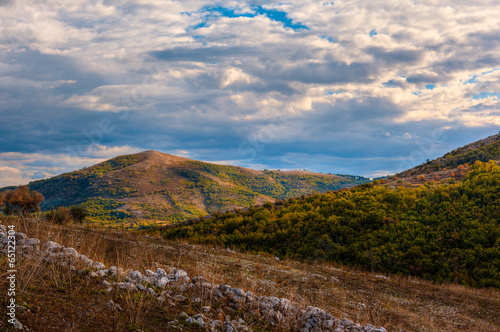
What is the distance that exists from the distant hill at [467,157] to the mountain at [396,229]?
7549mm

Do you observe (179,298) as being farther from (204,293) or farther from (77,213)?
(77,213)

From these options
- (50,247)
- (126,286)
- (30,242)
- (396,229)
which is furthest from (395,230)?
(30,242)

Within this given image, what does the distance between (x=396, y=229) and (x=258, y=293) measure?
78.9 ft

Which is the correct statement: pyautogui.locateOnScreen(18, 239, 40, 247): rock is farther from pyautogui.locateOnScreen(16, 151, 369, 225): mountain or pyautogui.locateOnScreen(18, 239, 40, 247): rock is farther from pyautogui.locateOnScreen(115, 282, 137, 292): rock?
pyautogui.locateOnScreen(16, 151, 369, 225): mountain

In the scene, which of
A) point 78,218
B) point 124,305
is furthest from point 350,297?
point 78,218

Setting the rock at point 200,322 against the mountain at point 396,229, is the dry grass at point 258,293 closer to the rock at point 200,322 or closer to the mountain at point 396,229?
the rock at point 200,322

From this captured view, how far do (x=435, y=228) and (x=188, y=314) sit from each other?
28879 mm

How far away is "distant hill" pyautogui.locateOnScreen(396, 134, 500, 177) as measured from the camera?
46.5m

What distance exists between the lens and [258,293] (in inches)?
442

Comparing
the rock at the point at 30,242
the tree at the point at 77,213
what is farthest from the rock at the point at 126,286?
the tree at the point at 77,213

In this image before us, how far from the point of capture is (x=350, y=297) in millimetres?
14719

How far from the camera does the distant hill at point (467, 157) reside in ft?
153

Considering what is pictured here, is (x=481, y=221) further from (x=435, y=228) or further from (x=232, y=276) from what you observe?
(x=232, y=276)

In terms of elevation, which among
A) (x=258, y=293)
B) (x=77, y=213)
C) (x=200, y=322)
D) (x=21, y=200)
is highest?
(x=21, y=200)
